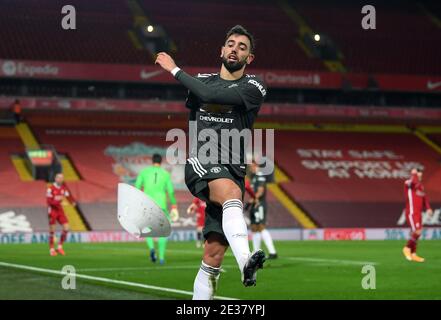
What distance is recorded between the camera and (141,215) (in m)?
7.46

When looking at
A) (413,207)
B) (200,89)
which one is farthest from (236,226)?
(413,207)

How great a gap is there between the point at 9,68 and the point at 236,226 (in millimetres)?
34238

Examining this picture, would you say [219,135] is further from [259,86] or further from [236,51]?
[236,51]

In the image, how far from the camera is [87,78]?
4134 cm

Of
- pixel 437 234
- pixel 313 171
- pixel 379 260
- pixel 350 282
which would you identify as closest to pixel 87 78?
pixel 313 171

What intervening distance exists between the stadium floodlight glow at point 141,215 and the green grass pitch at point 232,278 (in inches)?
137

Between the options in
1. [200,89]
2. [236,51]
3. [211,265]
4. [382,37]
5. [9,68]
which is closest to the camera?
[200,89]

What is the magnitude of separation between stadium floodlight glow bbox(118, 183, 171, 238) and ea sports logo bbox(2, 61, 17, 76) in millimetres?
33283

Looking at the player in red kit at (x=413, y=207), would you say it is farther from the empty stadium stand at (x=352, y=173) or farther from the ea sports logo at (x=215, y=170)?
the empty stadium stand at (x=352, y=173)

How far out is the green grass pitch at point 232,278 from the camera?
1175 cm

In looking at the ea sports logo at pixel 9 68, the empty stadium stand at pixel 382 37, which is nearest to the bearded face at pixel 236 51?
the ea sports logo at pixel 9 68

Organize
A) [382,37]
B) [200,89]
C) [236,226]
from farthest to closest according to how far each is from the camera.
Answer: [382,37] < [200,89] < [236,226]

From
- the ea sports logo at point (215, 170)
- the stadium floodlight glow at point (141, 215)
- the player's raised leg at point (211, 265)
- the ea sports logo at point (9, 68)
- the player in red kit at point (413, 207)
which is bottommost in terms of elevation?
the player's raised leg at point (211, 265)

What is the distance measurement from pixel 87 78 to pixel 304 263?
24807mm
